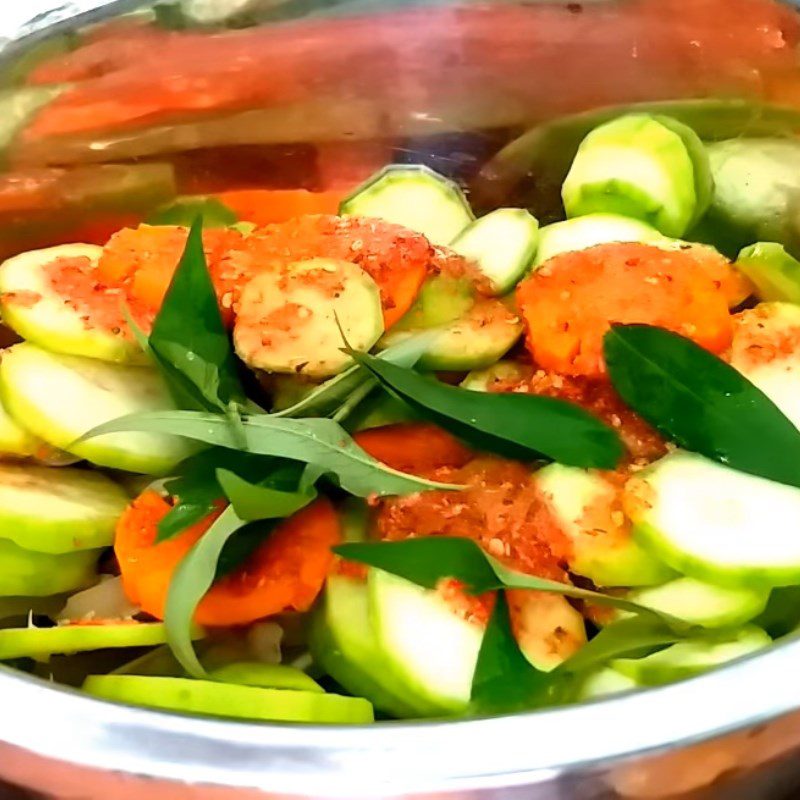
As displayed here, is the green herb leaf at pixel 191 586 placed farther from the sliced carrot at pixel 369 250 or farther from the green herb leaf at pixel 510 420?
the sliced carrot at pixel 369 250

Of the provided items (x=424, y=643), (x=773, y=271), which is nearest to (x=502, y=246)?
(x=773, y=271)

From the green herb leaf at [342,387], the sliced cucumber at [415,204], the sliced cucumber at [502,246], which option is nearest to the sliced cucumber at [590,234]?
the sliced cucumber at [502,246]

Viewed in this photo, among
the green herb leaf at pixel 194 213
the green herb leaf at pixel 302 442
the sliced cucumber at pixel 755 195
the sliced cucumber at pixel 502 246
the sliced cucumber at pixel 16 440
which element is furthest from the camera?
the green herb leaf at pixel 194 213

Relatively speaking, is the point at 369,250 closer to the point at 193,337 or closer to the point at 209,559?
the point at 193,337

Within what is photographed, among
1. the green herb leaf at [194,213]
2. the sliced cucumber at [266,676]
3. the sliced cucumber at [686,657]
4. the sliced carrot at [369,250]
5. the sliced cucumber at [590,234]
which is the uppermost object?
the sliced carrot at [369,250]

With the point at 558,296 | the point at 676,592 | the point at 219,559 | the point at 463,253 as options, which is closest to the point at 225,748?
the point at 219,559
